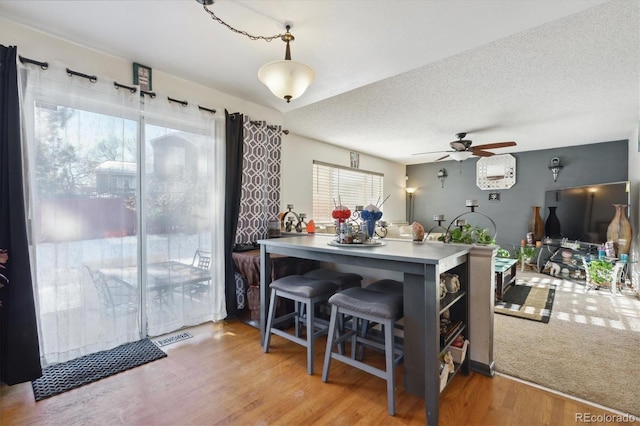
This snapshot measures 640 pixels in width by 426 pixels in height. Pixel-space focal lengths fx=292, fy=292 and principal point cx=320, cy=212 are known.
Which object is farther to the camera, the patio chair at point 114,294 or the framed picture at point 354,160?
the framed picture at point 354,160

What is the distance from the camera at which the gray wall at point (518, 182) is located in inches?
205

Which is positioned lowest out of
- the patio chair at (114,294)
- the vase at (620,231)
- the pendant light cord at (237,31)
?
the patio chair at (114,294)

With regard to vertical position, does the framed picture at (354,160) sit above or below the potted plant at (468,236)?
above

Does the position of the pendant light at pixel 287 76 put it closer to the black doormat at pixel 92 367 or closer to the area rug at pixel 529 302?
the black doormat at pixel 92 367

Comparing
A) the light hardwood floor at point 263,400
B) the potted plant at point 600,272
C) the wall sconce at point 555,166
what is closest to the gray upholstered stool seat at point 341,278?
the light hardwood floor at point 263,400

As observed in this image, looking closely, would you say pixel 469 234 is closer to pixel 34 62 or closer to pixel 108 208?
pixel 108 208

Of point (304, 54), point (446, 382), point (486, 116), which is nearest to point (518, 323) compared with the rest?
point (446, 382)

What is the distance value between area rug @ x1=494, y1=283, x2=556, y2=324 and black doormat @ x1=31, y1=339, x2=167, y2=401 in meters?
3.62

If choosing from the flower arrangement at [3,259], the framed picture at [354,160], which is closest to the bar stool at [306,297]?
the flower arrangement at [3,259]

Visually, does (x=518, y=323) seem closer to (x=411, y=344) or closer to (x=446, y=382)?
(x=446, y=382)

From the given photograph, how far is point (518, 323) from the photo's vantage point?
303cm

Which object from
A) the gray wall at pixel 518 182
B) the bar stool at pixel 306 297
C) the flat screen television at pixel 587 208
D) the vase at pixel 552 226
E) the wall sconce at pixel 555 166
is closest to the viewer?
the bar stool at pixel 306 297

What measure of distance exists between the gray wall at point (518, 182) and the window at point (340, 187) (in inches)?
58.3

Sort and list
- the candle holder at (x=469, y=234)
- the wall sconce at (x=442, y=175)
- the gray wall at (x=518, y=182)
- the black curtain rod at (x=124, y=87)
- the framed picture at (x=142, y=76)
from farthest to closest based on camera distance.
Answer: the wall sconce at (x=442, y=175) < the gray wall at (x=518, y=182) < the framed picture at (x=142, y=76) < the black curtain rod at (x=124, y=87) < the candle holder at (x=469, y=234)
